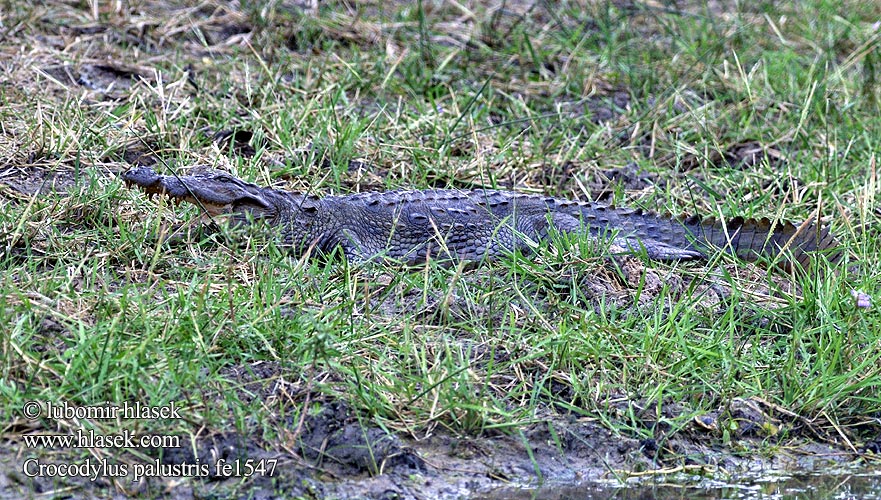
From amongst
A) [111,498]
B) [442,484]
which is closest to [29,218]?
[111,498]

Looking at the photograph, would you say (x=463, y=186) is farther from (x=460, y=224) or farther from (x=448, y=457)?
(x=448, y=457)

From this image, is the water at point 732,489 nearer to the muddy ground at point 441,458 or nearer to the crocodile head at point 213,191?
the muddy ground at point 441,458

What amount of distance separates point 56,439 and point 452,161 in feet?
10.2

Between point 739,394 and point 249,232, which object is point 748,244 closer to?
point 739,394

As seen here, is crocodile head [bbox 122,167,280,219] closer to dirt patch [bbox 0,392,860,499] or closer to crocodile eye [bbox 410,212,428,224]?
crocodile eye [bbox 410,212,428,224]

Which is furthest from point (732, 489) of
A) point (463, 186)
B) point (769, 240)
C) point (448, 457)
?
point (463, 186)

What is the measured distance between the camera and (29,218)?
468 cm

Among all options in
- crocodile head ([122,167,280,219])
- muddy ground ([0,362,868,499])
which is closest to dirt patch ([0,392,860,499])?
muddy ground ([0,362,868,499])

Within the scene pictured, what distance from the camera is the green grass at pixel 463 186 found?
3783 mm

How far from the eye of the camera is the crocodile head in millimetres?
4828

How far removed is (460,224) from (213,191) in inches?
46.7

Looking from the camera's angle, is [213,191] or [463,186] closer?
[213,191]

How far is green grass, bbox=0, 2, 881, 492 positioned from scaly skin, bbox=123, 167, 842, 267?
0.51ft

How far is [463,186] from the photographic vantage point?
5.89 meters
